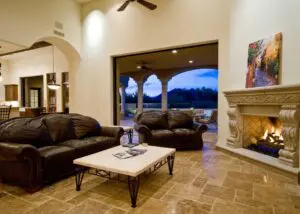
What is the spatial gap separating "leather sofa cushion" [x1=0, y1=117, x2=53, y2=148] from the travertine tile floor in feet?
2.16

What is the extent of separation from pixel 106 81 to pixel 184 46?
267 cm

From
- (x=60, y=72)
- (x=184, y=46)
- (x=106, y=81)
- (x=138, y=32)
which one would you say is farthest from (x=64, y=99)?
(x=184, y=46)

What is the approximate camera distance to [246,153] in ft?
13.0

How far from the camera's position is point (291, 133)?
123 inches

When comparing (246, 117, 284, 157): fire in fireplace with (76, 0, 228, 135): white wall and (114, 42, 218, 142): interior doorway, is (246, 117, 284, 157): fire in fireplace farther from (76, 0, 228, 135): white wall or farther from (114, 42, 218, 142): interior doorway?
(114, 42, 218, 142): interior doorway

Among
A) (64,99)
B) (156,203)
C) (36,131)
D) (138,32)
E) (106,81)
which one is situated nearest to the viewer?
(156,203)

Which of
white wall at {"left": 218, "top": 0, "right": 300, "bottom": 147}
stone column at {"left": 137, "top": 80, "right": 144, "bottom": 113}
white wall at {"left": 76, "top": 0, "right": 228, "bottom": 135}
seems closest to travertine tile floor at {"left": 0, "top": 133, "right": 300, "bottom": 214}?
white wall at {"left": 218, "top": 0, "right": 300, "bottom": 147}

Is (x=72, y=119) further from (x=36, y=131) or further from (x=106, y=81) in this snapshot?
(x=106, y=81)

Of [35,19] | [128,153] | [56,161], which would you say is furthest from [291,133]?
[35,19]

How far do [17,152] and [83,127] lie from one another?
5.37 ft

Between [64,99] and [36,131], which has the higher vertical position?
[64,99]

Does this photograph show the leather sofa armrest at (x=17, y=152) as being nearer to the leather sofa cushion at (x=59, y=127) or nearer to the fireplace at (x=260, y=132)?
the leather sofa cushion at (x=59, y=127)

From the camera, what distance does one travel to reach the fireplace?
4.05m

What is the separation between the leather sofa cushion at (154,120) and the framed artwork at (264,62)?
82.0 inches
